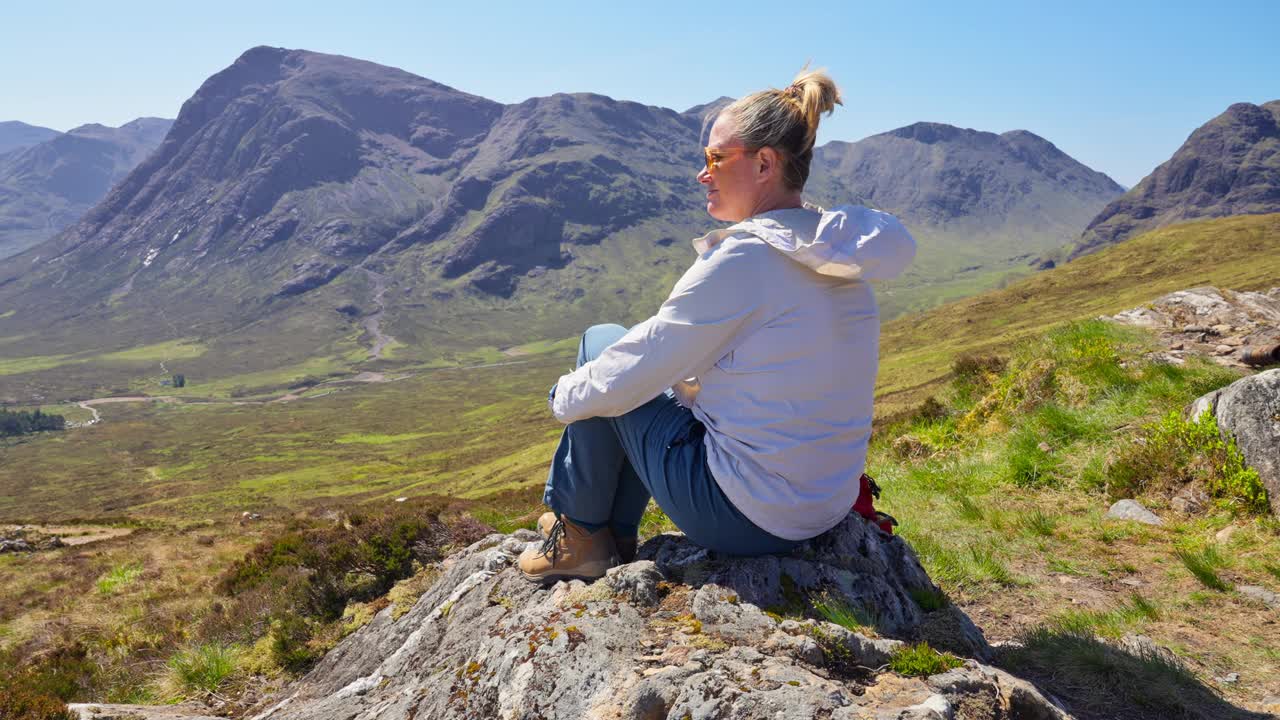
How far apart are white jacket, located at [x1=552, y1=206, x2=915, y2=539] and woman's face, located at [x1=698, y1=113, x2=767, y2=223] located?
0.34 metres

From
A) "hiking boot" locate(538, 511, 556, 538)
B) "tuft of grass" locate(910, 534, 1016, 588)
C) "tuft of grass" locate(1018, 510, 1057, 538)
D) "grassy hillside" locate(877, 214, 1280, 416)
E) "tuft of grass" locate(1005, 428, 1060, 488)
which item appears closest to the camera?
"hiking boot" locate(538, 511, 556, 538)

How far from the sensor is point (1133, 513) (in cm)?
741

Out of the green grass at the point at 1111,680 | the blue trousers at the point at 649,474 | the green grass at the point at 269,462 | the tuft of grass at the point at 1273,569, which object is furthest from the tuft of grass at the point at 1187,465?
the green grass at the point at 269,462

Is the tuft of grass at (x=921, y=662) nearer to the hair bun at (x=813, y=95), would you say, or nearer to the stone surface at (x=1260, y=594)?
the hair bun at (x=813, y=95)

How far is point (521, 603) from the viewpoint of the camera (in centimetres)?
486

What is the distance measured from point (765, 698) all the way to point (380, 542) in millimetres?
7384

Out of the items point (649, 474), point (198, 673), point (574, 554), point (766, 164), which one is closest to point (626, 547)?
point (574, 554)

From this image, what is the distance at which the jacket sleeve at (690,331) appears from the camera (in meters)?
3.64

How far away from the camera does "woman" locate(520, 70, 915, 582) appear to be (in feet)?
12.0

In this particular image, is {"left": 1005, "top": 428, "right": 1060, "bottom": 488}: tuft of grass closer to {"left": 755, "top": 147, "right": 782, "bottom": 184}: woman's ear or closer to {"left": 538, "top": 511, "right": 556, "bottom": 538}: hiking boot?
{"left": 538, "top": 511, "right": 556, "bottom": 538}: hiking boot

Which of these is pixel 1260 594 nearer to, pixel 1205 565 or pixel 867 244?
pixel 1205 565


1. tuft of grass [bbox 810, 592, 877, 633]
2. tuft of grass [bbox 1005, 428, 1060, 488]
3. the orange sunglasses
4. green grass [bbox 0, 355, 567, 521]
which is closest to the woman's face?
the orange sunglasses

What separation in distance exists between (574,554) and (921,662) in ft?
7.48

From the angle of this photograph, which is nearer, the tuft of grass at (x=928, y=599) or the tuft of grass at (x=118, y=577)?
the tuft of grass at (x=928, y=599)
